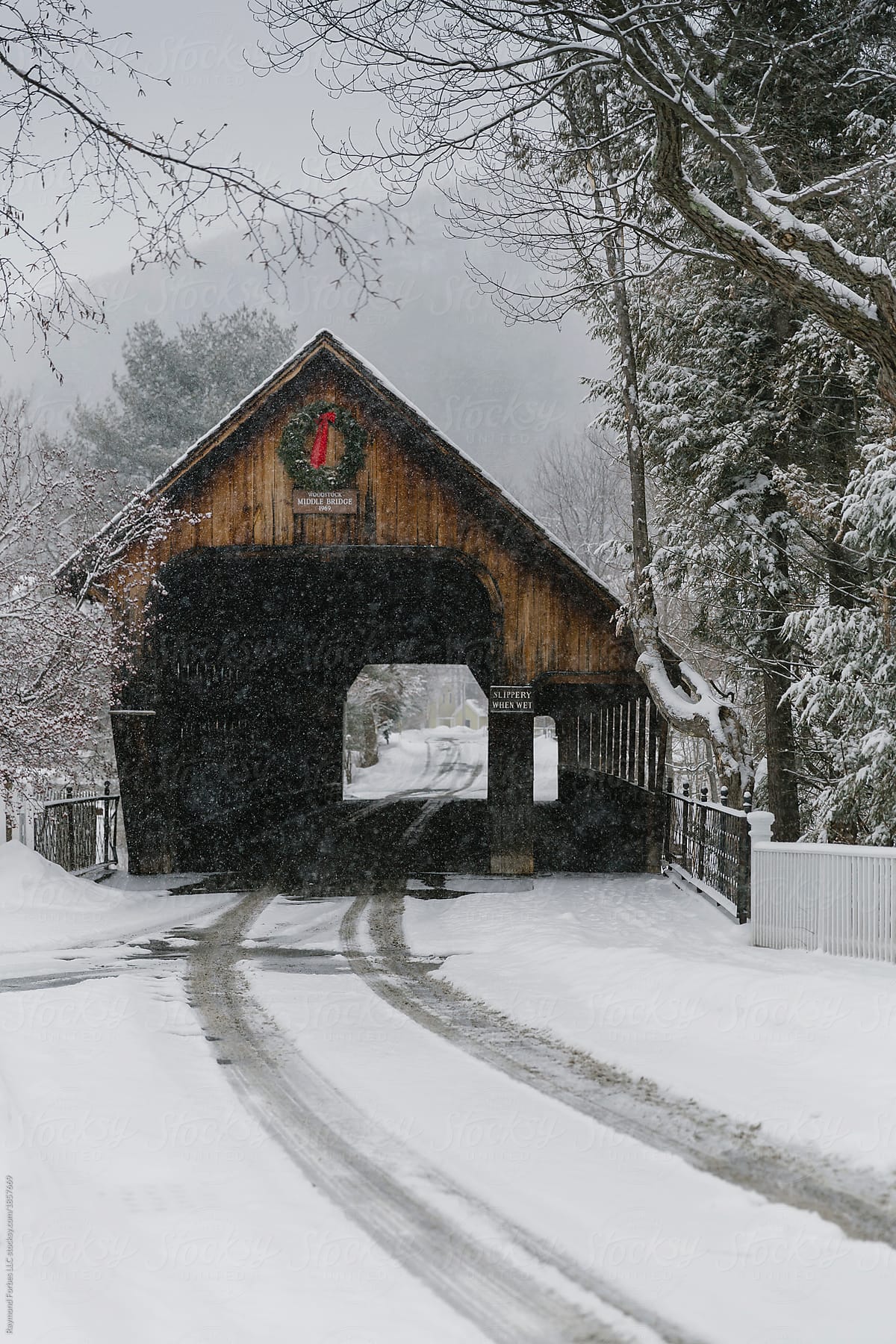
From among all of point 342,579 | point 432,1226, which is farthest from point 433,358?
point 432,1226

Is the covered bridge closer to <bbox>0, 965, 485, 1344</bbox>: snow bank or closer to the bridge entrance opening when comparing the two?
the bridge entrance opening

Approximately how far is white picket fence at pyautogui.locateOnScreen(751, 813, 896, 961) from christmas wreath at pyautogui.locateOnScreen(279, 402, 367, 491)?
26.4ft

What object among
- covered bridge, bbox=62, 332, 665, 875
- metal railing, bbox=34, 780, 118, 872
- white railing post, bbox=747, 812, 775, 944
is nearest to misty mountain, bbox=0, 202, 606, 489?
covered bridge, bbox=62, 332, 665, 875

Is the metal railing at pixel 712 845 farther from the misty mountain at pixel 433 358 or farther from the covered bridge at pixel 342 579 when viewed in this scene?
the misty mountain at pixel 433 358

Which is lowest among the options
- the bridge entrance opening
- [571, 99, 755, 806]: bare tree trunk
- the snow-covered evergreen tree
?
the bridge entrance opening

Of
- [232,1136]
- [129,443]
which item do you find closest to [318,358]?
[232,1136]

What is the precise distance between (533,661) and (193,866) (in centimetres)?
670

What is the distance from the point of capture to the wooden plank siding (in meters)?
15.9

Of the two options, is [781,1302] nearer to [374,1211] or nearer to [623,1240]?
[623,1240]

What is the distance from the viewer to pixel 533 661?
1614 cm

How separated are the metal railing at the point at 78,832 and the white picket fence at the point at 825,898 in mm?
8689

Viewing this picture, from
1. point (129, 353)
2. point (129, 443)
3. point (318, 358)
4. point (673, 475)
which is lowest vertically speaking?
point (673, 475)

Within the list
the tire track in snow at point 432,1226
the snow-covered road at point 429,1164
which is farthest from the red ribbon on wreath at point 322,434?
the tire track in snow at point 432,1226

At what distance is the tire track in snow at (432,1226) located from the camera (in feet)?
11.1
